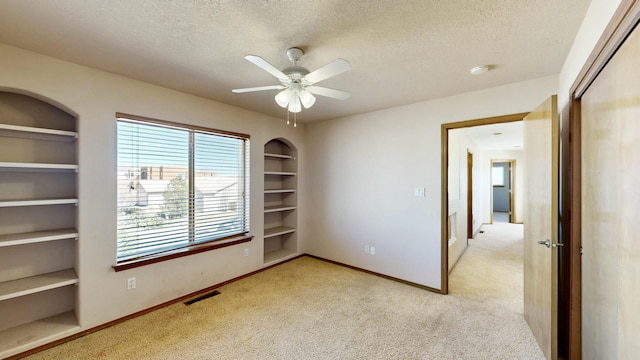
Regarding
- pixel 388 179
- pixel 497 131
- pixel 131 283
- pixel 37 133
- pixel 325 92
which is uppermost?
pixel 497 131

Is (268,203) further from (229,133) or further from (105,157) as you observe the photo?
(105,157)

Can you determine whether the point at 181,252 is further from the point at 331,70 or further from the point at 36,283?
the point at 331,70

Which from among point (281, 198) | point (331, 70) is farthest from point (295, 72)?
point (281, 198)

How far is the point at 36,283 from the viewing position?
2.09 metres

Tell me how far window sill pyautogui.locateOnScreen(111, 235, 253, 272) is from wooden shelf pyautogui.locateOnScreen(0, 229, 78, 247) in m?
0.49

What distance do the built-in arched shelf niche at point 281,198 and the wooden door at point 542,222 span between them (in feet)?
10.4

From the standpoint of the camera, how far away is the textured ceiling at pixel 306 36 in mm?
1498

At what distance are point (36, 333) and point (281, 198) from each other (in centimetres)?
318

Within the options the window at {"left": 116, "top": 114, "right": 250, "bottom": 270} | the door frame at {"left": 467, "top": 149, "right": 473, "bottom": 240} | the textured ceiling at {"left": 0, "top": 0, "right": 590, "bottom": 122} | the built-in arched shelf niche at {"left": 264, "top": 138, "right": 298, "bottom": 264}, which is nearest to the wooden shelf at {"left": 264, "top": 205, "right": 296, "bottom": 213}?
the built-in arched shelf niche at {"left": 264, "top": 138, "right": 298, "bottom": 264}

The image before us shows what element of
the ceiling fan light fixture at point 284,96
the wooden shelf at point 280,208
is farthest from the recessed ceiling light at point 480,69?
the wooden shelf at point 280,208

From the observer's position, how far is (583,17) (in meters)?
1.56

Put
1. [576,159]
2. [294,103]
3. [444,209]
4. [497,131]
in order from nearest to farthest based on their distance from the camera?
[576,159], [294,103], [444,209], [497,131]

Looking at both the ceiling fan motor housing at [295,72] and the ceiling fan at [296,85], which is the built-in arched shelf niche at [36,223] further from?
the ceiling fan motor housing at [295,72]

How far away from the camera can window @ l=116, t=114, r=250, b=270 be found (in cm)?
261
